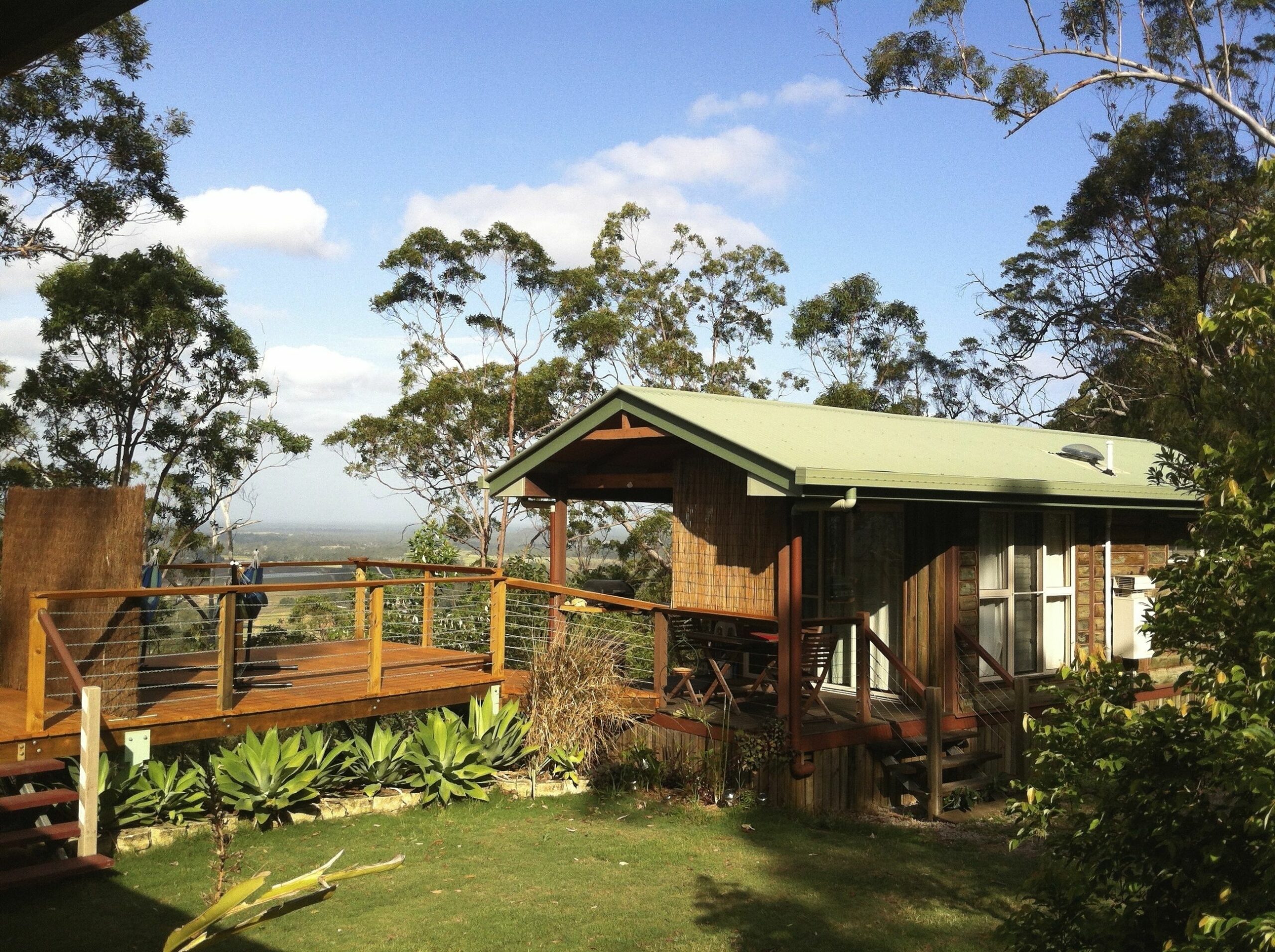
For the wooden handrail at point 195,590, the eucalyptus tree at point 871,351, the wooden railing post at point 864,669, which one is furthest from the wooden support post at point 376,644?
the eucalyptus tree at point 871,351

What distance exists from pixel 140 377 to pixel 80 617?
996 centimetres

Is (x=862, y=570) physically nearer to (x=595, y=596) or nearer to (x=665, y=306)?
(x=595, y=596)

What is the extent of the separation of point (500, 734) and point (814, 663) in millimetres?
3172

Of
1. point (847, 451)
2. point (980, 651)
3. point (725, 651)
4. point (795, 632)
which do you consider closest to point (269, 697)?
point (725, 651)

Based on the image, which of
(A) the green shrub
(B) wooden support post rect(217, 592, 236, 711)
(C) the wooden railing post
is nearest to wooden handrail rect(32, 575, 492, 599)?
(B) wooden support post rect(217, 592, 236, 711)

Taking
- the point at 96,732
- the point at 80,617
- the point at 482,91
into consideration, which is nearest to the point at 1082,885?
the point at 96,732

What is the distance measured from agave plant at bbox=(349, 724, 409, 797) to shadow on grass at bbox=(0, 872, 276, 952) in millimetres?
2363

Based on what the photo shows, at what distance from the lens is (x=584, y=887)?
7230mm

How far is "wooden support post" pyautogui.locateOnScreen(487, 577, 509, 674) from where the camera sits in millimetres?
10812

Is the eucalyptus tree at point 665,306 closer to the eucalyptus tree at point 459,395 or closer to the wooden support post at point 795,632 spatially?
the eucalyptus tree at point 459,395

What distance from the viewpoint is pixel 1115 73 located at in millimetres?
20719

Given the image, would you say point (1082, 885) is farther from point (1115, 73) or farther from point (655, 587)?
point (1115, 73)

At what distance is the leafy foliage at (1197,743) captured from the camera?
3.08 metres

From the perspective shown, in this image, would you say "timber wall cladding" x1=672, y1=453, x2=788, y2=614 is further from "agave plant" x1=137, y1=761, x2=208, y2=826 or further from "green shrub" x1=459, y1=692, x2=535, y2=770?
"agave plant" x1=137, y1=761, x2=208, y2=826
